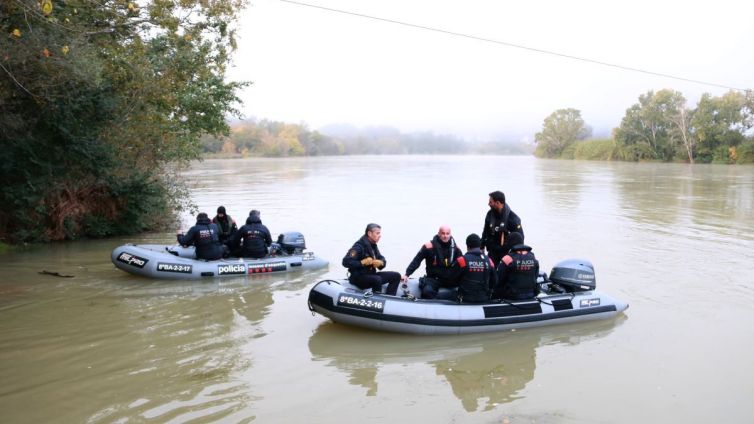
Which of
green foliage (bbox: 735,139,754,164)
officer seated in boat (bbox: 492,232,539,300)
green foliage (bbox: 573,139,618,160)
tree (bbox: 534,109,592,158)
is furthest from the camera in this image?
tree (bbox: 534,109,592,158)

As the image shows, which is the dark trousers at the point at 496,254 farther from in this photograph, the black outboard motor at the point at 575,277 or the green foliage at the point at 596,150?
the green foliage at the point at 596,150

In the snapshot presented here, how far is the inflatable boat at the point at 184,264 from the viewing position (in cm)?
994

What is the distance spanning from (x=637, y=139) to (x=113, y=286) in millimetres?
68783

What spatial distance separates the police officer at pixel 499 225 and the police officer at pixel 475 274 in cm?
76

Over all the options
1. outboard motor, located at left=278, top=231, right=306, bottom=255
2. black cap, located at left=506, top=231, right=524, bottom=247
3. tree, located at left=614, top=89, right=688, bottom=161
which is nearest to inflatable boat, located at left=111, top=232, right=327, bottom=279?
outboard motor, located at left=278, top=231, right=306, bottom=255

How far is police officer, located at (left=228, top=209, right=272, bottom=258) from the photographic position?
10.5 m

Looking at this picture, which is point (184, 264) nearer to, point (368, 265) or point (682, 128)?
point (368, 265)

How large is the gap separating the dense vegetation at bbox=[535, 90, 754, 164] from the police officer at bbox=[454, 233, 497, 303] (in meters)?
60.7

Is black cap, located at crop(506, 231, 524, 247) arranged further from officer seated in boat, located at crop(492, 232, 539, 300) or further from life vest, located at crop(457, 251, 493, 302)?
life vest, located at crop(457, 251, 493, 302)

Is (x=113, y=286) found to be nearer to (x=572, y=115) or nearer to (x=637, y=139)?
(x=637, y=139)

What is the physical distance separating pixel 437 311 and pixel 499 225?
1711 millimetres

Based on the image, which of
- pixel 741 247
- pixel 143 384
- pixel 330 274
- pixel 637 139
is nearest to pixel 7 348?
pixel 143 384

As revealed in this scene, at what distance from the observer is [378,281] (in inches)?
295

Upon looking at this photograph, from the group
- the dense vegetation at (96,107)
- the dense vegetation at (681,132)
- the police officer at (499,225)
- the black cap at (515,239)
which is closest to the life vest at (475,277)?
the black cap at (515,239)
